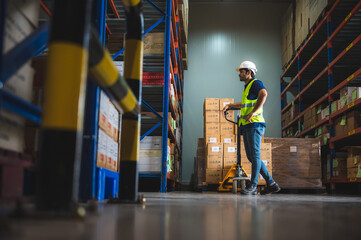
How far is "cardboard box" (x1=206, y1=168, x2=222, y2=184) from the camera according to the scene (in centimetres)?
733

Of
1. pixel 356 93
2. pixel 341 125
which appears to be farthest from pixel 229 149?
pixel 356 93

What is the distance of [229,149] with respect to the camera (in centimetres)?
744

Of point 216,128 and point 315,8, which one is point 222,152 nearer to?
point 216,128

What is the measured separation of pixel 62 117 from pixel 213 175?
665cm

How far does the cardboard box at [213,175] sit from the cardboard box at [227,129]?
98 centimetres

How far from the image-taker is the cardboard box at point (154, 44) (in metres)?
5.99

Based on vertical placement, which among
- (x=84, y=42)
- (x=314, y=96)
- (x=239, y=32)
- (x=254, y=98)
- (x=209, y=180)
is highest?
(x=239, y=32)

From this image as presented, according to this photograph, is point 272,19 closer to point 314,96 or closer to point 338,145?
point 314,96

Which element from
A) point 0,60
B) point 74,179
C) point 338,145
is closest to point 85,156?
point 0,60

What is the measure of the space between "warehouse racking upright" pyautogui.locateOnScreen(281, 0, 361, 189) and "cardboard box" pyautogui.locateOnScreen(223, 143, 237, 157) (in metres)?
2.30

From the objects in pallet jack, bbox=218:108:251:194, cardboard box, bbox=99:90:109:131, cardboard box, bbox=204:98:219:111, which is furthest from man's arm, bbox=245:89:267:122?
cardboard box, bbox=99:90:109:131

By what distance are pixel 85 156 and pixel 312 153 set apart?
Result: 695cm

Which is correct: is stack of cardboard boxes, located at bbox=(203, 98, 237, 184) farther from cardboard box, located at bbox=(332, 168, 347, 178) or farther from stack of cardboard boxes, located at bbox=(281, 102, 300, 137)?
stack of cardboard boxes, located at bbox=(281, 102, 300, 137)

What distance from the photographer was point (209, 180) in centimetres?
735
